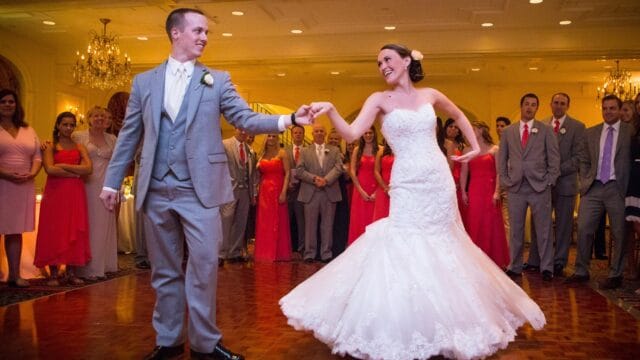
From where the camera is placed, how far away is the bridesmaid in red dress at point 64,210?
220 inches

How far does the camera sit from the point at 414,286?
2.93 metres

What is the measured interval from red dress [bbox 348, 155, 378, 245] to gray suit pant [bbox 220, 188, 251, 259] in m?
1.36

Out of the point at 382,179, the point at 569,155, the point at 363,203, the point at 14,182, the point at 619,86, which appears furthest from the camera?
the point at 619,86

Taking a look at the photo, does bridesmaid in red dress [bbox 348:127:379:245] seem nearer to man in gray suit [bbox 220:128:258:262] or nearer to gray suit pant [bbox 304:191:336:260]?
gray suit pant [bbox 304:191:336:260]

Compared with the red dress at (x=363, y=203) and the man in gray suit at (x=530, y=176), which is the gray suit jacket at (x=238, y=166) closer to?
the red dress at (x=363, y=203)

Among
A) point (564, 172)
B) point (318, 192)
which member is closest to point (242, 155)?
point (318, 192)

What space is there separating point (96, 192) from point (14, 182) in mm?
759

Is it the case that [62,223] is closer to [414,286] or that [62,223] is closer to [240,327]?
[240,327]

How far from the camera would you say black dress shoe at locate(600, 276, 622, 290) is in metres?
5.53

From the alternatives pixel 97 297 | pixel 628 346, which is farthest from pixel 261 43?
pixel 628 346

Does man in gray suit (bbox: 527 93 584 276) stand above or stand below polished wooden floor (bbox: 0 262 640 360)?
above

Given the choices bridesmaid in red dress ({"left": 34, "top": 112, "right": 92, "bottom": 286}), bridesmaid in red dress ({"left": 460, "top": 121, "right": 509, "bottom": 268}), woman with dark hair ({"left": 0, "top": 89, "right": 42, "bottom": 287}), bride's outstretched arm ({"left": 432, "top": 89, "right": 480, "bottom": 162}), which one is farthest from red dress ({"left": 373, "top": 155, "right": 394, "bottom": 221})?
woman with dark hair ({"left": 0, "top": 89, "right": 42, "bottom": 287})

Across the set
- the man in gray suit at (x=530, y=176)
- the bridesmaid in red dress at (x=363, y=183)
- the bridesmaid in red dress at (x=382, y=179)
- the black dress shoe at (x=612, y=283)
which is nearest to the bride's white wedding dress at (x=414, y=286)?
the black dress shoe at (x=612, y=283)

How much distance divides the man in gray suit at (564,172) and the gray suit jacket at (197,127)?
169 inches
